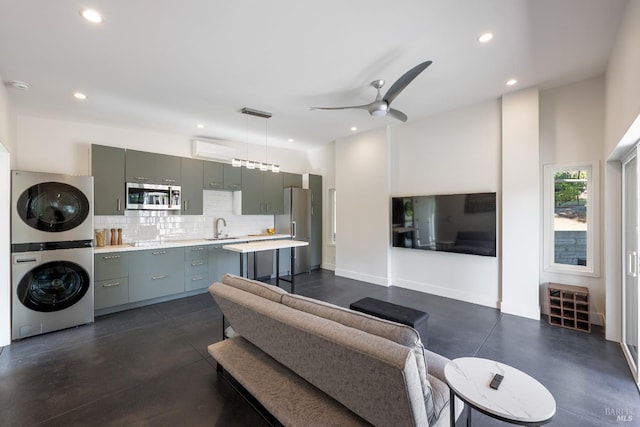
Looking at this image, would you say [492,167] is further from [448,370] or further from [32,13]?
[32,13]

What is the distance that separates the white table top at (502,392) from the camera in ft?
3.88

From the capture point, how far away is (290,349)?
1.72 metres

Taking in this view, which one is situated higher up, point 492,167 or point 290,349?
point 492,167

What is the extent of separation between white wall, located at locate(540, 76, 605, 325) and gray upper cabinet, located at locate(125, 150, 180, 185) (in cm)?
580

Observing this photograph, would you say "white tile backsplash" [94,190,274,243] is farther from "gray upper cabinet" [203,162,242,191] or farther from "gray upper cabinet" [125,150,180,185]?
"gray upper cabinet" [125,150,180,185]

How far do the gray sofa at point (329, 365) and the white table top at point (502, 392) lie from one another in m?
0.18

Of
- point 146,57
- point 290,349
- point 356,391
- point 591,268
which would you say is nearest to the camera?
point 356,391

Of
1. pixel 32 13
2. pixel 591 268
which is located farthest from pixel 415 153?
pixel 32 13

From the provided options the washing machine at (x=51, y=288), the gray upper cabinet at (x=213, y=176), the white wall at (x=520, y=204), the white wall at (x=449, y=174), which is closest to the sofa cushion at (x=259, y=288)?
the washing machine at (x=51, y=288)

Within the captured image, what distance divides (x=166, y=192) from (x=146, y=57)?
2583 mm

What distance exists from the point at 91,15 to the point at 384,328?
3134 millimetres

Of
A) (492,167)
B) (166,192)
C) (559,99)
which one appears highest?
(559,99)

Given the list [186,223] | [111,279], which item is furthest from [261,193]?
[111,279]

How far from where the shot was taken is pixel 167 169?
4809mm
